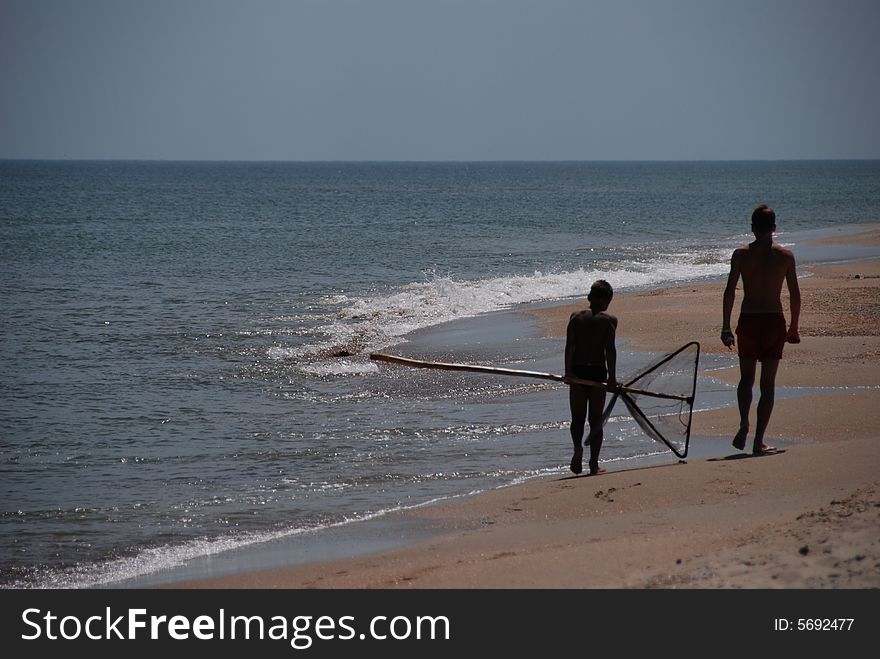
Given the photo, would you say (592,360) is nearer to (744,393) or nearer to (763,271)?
(744,393)

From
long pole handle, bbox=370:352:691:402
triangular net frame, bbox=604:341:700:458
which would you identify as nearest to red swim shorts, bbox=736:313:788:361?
triangular net frame, bbox=604:341:700:458

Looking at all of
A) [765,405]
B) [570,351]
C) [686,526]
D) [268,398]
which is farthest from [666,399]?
[268,398]

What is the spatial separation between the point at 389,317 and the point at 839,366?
30.5 feet

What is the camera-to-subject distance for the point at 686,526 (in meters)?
5.98

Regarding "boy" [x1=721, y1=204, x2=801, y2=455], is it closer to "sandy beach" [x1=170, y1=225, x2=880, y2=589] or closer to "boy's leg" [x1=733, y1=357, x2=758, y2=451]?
"boy's leg" [x1=733, y1=357, x2=758, y2=451]

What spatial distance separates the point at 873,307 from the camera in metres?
15.7

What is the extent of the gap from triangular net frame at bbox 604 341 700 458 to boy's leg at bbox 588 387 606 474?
163mm

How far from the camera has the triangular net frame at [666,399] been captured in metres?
8.21

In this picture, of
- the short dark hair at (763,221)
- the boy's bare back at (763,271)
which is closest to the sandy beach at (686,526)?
the boy's bare back at (763,271)

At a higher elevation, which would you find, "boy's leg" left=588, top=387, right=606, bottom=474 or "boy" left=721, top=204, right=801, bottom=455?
"boy" left=721, top=204, right=801, bottom=455

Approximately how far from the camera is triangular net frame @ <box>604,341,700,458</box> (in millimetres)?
8209

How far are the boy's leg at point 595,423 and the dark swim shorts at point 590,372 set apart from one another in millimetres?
89
